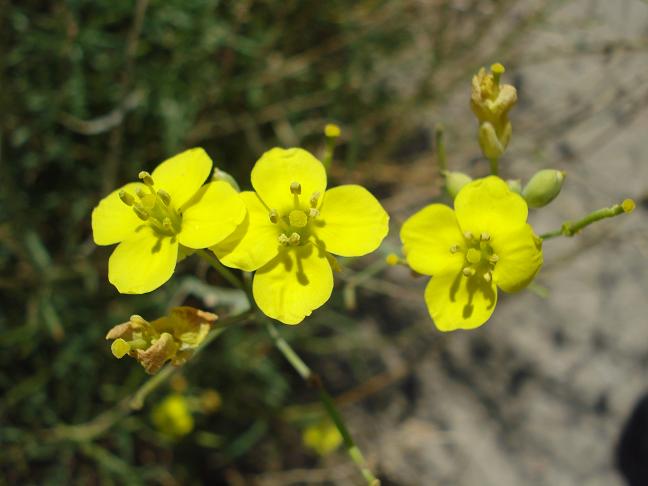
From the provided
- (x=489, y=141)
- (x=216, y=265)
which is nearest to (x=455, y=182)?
(x=489, y=141)

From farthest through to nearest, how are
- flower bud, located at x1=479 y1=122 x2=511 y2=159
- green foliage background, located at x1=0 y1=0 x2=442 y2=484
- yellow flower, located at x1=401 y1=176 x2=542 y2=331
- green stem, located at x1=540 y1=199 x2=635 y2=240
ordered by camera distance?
green foliage background, located at x1=0 y1=0 x2=442 y2=484
flower bud, located at x1=479 y1=122 x2=511 y2=159
yellow flower, located at x1=401 y1=176 x2=542 y2=331
green stem, located at x1=540 y1=199 x2=635 y2=240

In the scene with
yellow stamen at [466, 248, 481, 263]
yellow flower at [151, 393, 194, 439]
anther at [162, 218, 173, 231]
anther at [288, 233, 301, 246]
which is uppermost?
anther at [162, 218, 173, 231]

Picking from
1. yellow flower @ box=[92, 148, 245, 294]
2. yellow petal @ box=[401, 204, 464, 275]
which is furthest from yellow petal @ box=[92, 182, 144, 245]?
yellow petal @ box=[401, 204, 464, 275]

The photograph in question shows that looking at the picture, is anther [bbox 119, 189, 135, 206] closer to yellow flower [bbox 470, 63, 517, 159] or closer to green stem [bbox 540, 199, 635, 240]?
yellow flower [bbox 470, 63, 517, 159]

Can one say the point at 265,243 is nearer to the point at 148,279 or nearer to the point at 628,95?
the point at 148,279

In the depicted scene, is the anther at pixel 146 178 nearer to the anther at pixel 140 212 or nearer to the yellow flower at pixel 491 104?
the anther at pixel 140 212

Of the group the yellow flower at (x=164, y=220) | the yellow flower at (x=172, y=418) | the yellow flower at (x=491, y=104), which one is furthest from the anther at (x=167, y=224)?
the yellow flower at (x=172, y=418)
